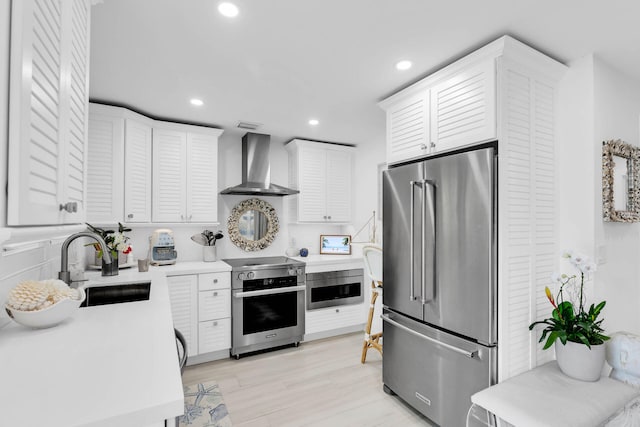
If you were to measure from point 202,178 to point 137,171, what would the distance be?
25.0 inches

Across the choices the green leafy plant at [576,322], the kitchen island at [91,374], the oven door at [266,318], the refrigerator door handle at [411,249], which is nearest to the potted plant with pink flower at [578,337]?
the green leafy plant at [576,322]

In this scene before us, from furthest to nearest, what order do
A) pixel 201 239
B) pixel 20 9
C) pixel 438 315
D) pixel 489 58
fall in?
pixel 201 239 → pixel 438 315 → pixel 489 58 → pixel 20 9

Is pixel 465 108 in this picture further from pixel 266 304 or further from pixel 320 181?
pixel 266 304

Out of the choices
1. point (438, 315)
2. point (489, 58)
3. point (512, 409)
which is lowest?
point (512, 409)

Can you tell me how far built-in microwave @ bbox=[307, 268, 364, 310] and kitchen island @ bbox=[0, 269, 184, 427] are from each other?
2353mm

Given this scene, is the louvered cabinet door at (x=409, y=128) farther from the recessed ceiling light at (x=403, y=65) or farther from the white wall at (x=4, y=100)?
the white wall at (x=4, y=100)

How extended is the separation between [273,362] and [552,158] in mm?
2934

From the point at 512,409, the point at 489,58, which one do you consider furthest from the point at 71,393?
the point at 489,58

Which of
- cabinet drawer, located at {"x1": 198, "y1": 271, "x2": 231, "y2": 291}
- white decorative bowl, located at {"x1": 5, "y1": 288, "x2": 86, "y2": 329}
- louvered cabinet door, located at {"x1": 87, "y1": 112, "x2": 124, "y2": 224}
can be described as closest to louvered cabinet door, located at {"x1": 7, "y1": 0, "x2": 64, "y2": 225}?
white decorative bowl, located at {"x1": 5, "y1": 288, "x2": 86, "y2": 329}

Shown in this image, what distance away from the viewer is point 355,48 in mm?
1954

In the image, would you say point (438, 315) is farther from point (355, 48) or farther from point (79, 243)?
point (79, 243)

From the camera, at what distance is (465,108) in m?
1.98

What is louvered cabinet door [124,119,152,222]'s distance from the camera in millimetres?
2945

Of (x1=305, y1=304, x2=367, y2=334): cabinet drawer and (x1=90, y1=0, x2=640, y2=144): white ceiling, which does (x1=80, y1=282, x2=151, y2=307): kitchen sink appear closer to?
(x1=90, y1=0, x2=640, y2=144): white ceiling
